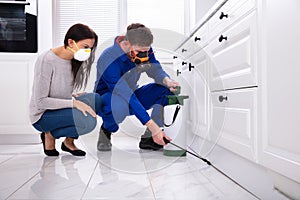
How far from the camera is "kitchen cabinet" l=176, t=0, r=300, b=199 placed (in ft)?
2.99

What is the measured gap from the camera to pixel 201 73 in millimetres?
1968

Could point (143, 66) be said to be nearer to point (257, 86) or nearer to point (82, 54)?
point (82, 54)

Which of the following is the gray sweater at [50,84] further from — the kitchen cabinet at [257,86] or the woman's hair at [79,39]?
the kitchen cabinet at [257,86]

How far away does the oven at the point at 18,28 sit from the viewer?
2895 mm

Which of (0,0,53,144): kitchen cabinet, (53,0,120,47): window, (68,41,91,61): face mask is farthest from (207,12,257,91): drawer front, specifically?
(53,0,120,47): window

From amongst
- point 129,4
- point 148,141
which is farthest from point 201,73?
point 129,4

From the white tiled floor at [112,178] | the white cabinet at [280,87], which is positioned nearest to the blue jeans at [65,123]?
the white tiled floor at [112,178]

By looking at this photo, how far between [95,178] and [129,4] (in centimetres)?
241

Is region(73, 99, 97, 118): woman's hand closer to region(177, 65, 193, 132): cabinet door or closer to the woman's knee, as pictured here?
the woman's knee

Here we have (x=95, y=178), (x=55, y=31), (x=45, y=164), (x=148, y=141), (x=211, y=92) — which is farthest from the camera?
→ (x=55, y=31)

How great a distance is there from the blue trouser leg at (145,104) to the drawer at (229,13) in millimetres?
745

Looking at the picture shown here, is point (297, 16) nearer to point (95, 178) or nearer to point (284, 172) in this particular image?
point (284, 172)

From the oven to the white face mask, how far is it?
921 mm

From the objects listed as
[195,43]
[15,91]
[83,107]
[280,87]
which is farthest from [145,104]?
[280,87]
